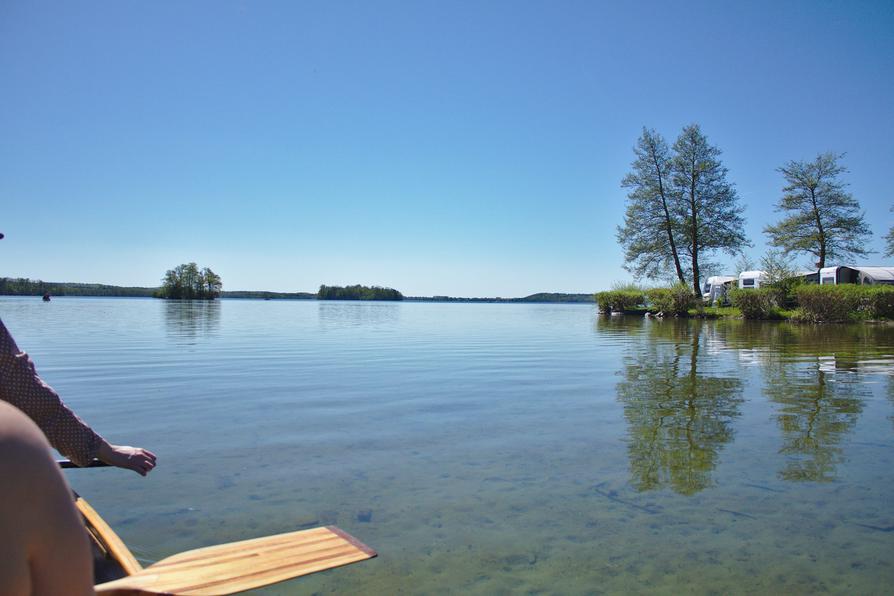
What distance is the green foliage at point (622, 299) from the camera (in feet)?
162

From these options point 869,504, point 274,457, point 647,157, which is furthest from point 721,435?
point 647,157

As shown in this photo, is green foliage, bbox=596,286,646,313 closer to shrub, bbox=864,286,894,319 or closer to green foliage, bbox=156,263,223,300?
shrub, bbox=864,286,894,319

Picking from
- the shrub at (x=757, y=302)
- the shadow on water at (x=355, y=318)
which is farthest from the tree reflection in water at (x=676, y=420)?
the shrub at (x=757, y=302)

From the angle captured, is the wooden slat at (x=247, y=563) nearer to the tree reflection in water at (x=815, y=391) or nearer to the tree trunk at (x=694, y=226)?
the tree reflection in water at (x=815, y=391)

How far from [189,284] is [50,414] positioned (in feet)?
458

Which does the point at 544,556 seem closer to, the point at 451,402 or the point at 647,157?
the point at 451,402

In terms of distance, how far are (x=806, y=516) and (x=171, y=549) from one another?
5.10m

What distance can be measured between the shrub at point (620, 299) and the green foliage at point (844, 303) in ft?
48.5

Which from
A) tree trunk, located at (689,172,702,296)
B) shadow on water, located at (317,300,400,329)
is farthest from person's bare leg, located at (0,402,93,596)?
tree trunk, located at (689,172,702,296)

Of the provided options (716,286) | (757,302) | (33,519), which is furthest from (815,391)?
(716,286)

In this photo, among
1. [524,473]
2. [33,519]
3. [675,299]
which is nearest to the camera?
[33,519]

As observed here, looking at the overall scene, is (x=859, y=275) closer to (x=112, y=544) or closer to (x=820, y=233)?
(x=820, y=233)

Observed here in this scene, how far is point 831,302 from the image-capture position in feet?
110

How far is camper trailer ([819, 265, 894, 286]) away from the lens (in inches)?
1539
